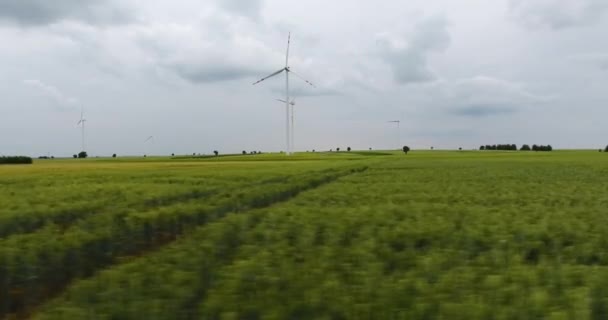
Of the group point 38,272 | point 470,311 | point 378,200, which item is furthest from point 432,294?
point 378,200

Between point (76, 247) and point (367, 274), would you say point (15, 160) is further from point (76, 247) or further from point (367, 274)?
point (367, 274)

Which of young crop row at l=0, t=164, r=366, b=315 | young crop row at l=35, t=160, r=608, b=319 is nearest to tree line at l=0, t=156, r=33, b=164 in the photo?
young crop row at l=0, t=164, r=366, b=315

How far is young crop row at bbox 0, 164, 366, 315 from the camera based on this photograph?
939 cm

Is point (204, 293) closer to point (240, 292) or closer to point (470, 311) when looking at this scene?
point (240, 292)

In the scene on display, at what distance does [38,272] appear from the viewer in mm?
9664

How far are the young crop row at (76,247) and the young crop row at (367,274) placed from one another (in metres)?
1.63

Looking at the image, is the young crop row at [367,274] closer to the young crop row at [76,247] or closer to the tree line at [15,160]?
the young crop row at [76,247]

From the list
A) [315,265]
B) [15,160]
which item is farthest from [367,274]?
[15,160]

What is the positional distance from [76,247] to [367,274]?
6608 millimetres

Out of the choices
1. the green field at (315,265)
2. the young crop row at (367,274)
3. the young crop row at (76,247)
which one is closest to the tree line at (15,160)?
the green field at (315,265)

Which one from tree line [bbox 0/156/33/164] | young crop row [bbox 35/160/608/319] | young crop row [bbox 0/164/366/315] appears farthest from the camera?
tree line [bbox 0/156/33/164]

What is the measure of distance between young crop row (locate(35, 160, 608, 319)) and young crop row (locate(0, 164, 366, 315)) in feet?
5.36

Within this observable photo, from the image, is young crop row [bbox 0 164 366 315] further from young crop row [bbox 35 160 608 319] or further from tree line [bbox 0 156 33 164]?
tree line [bbox 0 156 33 164]

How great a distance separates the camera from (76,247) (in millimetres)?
10844
